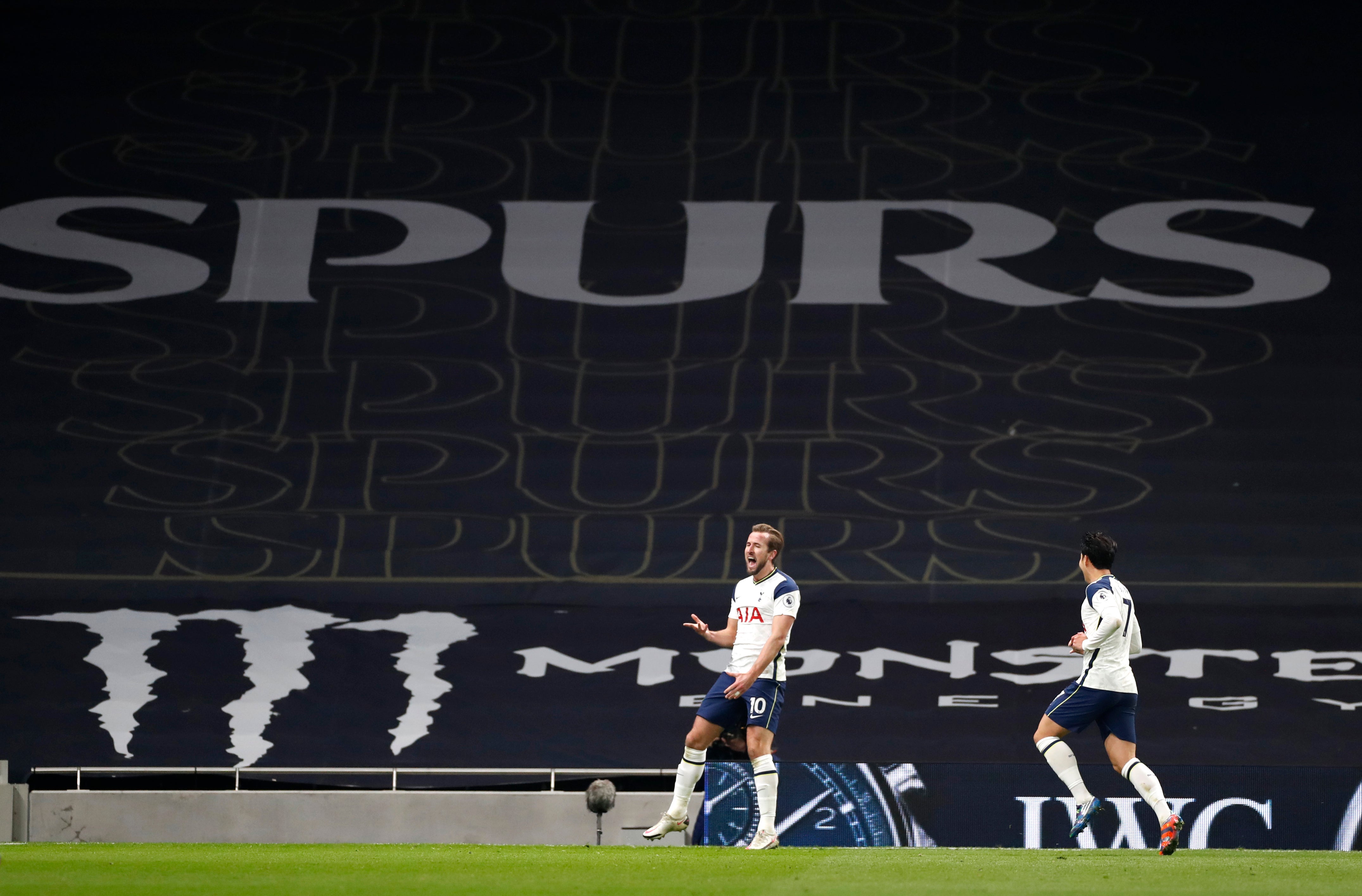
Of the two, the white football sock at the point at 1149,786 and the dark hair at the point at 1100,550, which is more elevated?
the dark hair at the point at 1100,550

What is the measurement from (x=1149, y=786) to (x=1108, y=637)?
63 cm

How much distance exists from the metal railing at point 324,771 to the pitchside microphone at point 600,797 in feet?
4.82

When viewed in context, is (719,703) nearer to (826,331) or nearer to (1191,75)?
(826,331)

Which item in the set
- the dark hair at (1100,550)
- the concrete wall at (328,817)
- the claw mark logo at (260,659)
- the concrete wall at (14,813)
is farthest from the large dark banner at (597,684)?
the dark hair at (1100,550)

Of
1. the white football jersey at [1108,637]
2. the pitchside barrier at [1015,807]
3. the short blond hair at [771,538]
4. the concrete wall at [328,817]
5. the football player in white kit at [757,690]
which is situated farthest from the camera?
the concrete wall at [328,817]

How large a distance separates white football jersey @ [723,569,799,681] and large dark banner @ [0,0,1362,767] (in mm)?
3435

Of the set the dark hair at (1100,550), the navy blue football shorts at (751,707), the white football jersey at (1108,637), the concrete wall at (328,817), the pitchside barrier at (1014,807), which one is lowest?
the concrete wall at (328,817)

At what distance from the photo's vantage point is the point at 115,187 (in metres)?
12.8

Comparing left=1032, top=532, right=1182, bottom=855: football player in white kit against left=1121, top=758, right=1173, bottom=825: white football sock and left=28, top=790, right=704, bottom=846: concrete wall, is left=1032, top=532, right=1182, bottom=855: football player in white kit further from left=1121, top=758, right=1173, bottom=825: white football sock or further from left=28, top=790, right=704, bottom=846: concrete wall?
left=28, top=790, right=704, bottom=846: concrete wall

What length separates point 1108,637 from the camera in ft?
21.0

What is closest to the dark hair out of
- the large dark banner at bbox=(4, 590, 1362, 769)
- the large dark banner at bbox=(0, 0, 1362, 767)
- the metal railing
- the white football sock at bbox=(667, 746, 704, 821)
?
the white football sock at bbox=(667, 746, 704, 821)

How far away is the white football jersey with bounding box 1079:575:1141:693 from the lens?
21.0 ft

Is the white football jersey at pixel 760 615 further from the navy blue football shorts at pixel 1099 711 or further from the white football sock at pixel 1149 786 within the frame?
the white football sock at pixel 1149 786

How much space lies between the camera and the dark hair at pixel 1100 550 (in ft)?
21.2
